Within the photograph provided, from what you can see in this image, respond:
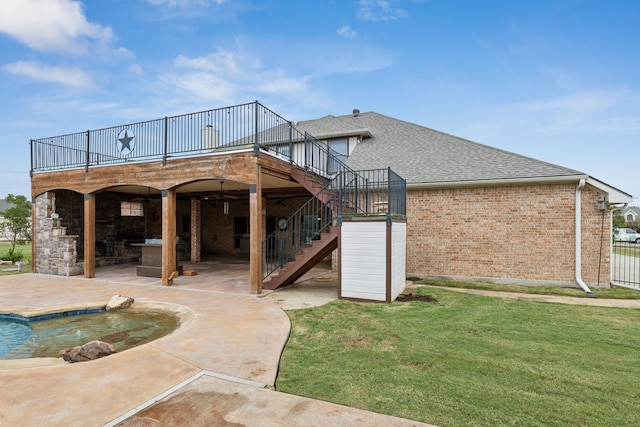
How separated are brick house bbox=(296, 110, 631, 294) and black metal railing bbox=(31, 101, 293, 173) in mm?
4971

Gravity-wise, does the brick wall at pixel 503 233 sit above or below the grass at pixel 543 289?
above

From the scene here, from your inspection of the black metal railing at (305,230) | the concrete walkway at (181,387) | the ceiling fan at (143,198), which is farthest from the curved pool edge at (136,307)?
the ceiling fan at (143,198)

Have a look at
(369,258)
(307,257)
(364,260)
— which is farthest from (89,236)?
(369,258)

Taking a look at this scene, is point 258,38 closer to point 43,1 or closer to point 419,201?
point 43,1

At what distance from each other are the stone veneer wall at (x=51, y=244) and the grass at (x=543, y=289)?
1125 centimetres

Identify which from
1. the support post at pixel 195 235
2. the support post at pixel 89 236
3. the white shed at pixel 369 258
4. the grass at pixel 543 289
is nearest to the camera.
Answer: the white shed at pixel 369 258

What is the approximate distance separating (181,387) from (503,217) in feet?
30.4

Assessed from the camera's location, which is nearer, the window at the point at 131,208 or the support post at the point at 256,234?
the support post at the point at 256,234

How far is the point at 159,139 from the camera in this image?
29.0ft

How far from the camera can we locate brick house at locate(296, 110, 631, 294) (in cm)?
845

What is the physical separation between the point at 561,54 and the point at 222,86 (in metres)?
12.5

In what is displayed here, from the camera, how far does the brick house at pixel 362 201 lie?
750cm

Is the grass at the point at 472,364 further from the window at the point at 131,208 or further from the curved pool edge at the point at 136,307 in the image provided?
the window at the point at 131,208

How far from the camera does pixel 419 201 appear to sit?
1023 cm
